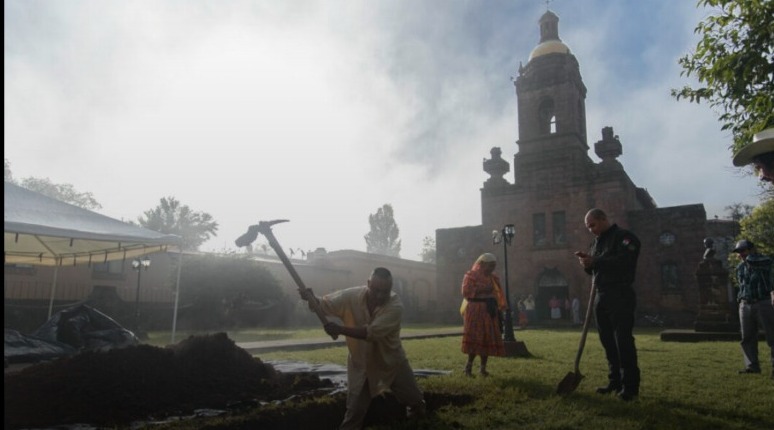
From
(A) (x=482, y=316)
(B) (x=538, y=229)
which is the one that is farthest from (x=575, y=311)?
(A) (x=482, y=316)

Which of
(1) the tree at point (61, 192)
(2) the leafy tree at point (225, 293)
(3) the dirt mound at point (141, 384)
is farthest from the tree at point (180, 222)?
(3) the dirt mound at point (141, 384)

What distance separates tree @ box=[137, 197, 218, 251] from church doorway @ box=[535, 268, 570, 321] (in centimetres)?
4331

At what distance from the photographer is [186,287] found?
2456 cm

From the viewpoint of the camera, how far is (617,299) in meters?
5.33

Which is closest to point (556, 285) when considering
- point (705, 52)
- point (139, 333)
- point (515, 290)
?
point (515, 290)

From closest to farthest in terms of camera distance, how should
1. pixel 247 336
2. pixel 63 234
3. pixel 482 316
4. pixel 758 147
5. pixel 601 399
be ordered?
pixel 758 147, pixel 601 399, pixel 482 316, pixel 63 234, pixel 247 336

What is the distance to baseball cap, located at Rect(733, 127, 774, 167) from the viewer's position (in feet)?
11.4

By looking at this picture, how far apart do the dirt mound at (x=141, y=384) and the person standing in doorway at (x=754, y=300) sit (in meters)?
5.56

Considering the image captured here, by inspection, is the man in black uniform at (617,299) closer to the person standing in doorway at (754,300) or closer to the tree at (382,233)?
the person standing in doorway at (754,300)

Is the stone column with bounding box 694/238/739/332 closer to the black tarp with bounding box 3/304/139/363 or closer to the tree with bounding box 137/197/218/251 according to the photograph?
the black tarp with bounding box 3/304/139/363

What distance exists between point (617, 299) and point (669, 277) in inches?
946

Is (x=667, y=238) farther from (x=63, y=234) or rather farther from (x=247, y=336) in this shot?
(x=63, y=234)

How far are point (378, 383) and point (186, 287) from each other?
22198 millimetres

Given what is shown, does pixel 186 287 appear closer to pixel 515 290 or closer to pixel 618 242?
pixel 515 290
